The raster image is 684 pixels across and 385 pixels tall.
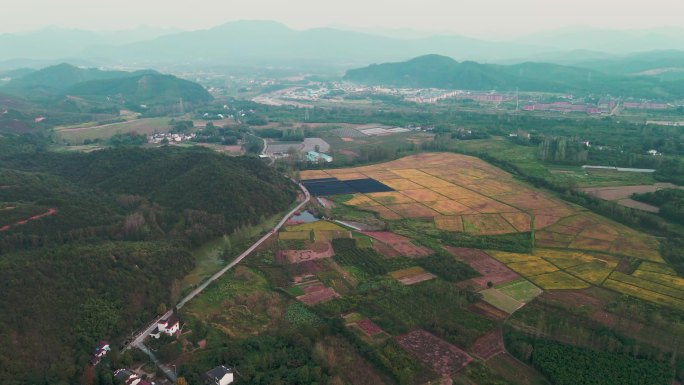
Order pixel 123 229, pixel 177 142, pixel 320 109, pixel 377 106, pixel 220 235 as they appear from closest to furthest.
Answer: pixel 123 229
pixel 220 235
pixel 177 142
pixel 320 109
pixel 377 106

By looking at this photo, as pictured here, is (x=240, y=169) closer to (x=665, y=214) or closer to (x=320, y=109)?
(x=665, y=214)

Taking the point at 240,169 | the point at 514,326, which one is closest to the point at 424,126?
the point at 240,169

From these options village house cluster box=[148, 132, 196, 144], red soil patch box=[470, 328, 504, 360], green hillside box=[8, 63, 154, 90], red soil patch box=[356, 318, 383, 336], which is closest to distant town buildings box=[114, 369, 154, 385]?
red soil patch box=[356, 318, 383, 336]

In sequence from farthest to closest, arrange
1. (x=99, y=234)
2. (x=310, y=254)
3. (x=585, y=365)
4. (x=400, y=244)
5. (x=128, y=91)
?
(x=128, y=91)
(x=400, y=244)
(x=310, y=254)
(x=99, y=234)
(x=585, y=365)

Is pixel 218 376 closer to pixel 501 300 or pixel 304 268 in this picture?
pixel 304 268

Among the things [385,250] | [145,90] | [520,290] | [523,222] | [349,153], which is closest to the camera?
[520,290]

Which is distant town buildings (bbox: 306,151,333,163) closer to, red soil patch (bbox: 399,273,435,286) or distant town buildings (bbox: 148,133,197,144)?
distant town buildings (bbox: 148,133,197,144)

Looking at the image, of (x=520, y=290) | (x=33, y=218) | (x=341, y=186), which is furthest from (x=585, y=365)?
(x=33, y=218)

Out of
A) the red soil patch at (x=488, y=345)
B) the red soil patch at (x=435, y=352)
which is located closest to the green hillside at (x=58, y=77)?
the red soil patch at (x=435, y=352)
